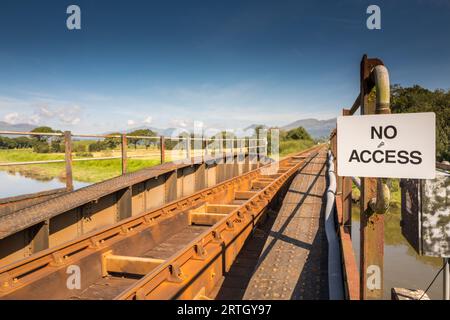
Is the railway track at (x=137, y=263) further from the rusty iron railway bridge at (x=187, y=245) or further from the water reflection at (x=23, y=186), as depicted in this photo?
the water reflection at (x=23, y=186)

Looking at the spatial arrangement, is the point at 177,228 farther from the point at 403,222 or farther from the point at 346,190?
the point at 403,222

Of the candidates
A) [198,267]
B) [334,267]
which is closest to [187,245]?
[198,267]

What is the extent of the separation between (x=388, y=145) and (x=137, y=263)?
331 cm

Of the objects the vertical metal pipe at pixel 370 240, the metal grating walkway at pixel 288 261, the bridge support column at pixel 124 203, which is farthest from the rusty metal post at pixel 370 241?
the bridge support column at pixel 124 203

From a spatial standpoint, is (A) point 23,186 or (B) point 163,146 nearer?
(A) point 23,186

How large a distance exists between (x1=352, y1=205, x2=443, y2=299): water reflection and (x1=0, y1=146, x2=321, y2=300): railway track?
16.2 feet

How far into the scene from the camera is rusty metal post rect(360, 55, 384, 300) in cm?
210

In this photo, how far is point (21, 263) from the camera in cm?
330

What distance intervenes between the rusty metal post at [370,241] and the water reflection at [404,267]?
5747mm

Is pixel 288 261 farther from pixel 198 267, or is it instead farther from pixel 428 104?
pixel 428 104

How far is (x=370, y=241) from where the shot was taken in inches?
83.4

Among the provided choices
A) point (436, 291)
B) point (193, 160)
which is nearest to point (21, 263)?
point (193, 160)

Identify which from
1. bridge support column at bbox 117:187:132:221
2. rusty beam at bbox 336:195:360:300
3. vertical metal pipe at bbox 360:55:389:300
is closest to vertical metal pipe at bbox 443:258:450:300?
vertical metal pipe at bbox 360:55:389:300

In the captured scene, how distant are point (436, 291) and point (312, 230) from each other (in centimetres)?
575
